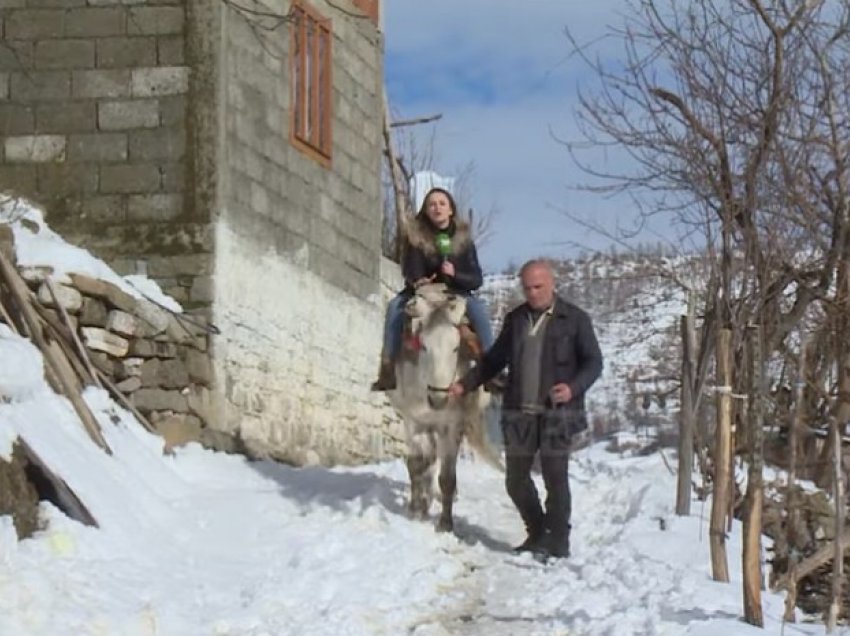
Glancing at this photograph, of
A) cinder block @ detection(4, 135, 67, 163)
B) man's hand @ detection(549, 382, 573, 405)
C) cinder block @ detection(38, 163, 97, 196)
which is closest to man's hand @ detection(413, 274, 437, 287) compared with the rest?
man's hand @ detection(549, 382, 573, 405)

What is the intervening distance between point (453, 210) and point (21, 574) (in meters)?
4.39

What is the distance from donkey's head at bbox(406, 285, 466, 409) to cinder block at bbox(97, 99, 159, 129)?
3.57 metres

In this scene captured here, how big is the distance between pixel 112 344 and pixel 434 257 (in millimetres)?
2669

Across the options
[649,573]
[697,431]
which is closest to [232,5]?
[697,431]

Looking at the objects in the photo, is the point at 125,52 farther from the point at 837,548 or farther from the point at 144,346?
the point at 837,548

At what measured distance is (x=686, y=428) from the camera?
10555 mm

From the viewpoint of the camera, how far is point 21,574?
6.58 metres

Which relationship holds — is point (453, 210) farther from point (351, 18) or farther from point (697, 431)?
point (351, 18)

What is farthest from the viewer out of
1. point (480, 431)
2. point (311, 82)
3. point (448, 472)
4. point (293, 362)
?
point (311, 82)

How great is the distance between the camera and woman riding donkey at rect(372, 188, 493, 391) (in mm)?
9945

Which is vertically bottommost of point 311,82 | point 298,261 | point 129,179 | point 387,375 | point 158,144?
point 387,375

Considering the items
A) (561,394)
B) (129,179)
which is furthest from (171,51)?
(561,394)

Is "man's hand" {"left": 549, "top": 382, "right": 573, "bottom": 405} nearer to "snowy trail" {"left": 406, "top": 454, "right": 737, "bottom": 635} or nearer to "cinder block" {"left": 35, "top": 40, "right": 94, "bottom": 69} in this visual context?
"snowy trail" {"left": 406, "top": 454, "right": 737, "bottom": 635}

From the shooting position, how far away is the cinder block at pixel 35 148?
40.4 feet
